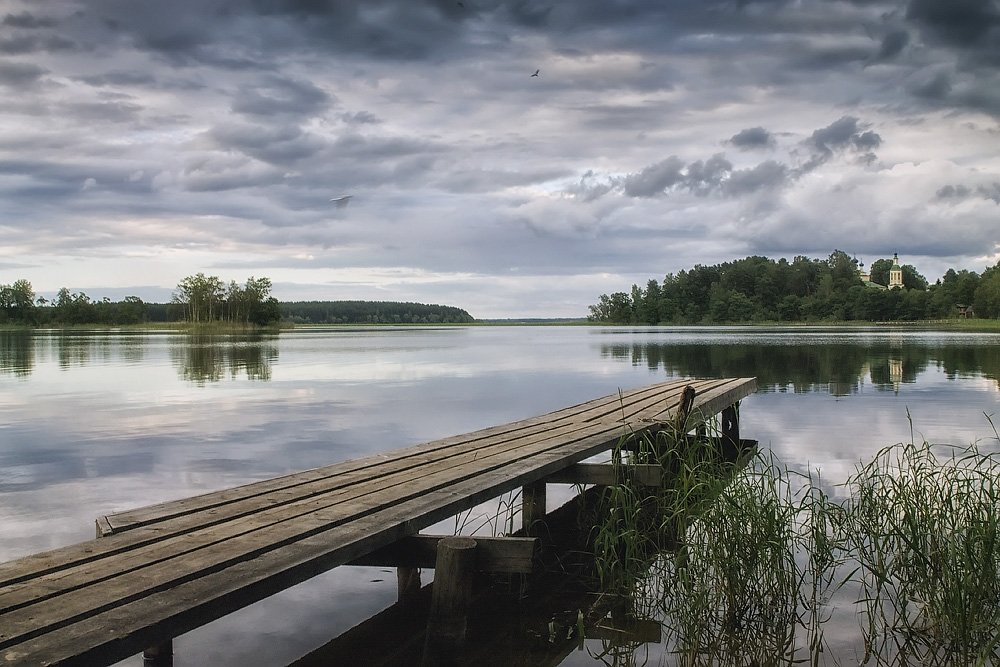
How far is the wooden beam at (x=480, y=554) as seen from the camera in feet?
15.4

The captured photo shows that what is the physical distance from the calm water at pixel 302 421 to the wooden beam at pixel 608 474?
6.08 feet

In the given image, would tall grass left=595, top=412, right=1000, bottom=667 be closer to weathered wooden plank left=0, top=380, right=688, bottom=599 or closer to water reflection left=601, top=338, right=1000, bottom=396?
weathered wooden plank left=0, top=380, right=688, bottom=599

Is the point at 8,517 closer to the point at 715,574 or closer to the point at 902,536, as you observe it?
the point at 715,574

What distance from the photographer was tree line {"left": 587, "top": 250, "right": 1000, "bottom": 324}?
137 metres

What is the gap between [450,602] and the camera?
177 inches

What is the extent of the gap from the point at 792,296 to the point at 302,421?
14776 centimetres

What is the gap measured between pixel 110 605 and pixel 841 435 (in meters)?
12.2

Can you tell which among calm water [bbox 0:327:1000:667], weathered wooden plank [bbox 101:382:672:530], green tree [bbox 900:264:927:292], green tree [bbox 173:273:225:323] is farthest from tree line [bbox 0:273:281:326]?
green tree [bbox 900:264:927:292]

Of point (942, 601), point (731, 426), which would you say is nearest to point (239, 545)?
point (942, 601)

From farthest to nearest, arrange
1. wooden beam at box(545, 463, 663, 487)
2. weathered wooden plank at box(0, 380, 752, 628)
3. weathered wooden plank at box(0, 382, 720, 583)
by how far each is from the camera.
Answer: wooden beam at box(545, 463, 663, 487) < weathered wooden plank at box(0, 382, 720, 583) < weathered wooden plank at box(0, 380, 752, 628)

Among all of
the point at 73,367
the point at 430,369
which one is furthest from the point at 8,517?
the point at 73,367

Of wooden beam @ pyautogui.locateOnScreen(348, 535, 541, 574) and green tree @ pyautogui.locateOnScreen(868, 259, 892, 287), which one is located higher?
green tree @ pyautogui.locateOnScreen(868, 259, 892, 287)

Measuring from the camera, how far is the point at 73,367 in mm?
30312

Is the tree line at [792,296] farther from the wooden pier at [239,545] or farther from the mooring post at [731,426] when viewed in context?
the wooden pier at [239,545]
